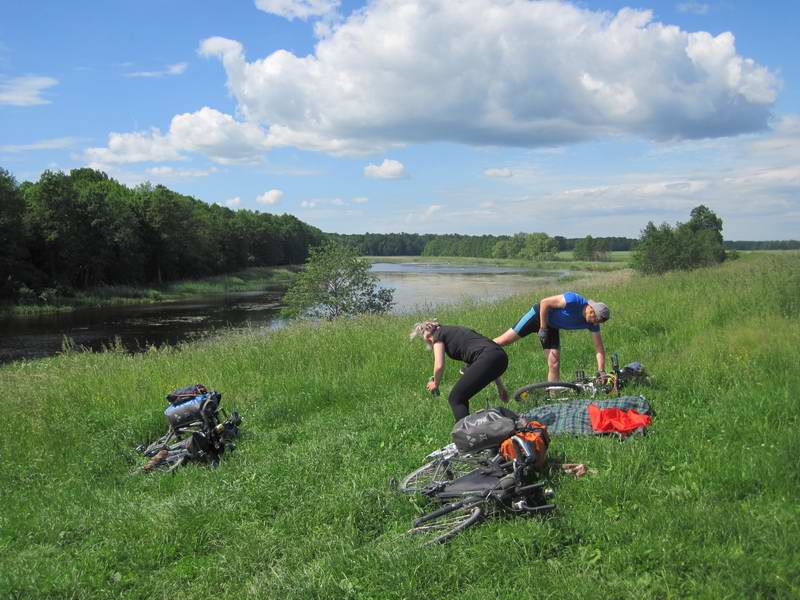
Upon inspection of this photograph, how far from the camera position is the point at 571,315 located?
7.47m

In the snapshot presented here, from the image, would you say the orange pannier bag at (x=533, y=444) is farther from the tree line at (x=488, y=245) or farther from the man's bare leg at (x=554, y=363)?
the tree line at (x=488, y=245)

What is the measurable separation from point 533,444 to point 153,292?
53.1 metres

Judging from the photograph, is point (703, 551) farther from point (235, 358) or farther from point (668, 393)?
point (235, 358)

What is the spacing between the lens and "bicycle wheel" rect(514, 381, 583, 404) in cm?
690

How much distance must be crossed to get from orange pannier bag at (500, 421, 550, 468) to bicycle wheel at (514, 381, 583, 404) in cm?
206

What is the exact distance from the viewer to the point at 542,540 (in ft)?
12.7

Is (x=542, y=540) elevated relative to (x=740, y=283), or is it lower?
lower

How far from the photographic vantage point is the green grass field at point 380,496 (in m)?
3.64

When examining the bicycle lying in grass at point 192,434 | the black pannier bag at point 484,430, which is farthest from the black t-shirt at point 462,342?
the bicycle lying in grass at point 192,434

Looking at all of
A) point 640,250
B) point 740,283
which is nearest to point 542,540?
point 740,283

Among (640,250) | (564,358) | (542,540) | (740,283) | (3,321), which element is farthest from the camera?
(640,250)

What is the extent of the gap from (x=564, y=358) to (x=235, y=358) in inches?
242

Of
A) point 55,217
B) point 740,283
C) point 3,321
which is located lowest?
point 3,321

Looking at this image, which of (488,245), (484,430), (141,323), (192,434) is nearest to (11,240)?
(141,323)
